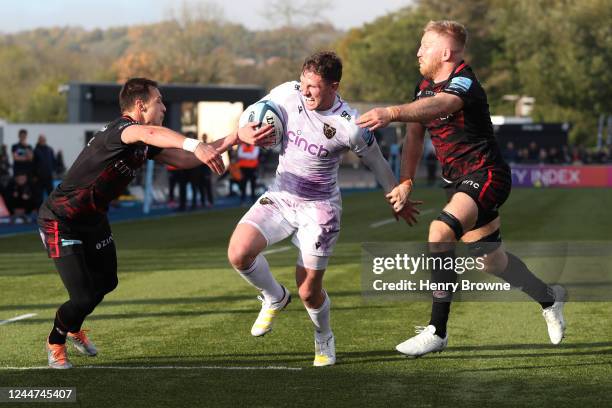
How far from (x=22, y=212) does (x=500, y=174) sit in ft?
57.7

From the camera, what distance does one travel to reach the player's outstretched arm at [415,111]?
710 centimetres

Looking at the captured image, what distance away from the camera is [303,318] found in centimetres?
1023

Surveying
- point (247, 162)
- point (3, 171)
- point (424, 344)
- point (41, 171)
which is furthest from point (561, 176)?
point (424, 344)

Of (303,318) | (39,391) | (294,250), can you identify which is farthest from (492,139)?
(294,250)

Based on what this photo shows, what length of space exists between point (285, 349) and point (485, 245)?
1.66 m

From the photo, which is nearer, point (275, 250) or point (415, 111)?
point (415, 111)

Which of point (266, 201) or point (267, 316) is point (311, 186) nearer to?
point (266, 201)

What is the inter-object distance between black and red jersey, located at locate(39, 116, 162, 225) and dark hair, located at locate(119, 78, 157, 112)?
10cm

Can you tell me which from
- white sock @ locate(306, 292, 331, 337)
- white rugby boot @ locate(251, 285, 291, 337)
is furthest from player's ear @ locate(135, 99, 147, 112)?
white sock @ locate(306, 292, 331, 337)

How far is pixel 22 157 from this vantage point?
23.9m

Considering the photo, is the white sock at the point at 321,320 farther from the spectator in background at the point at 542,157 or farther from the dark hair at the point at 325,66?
the spectator in background at the point at 542,157

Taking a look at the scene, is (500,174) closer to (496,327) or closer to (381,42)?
(496,327)

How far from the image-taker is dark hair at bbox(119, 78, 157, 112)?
25.5ft

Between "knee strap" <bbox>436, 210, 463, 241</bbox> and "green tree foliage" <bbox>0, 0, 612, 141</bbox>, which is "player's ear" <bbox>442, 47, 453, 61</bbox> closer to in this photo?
"knee strap" <bbox>436, 210, 463, 241</bbox>
